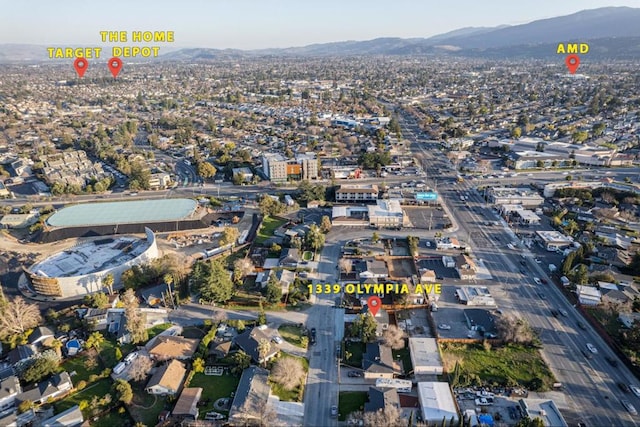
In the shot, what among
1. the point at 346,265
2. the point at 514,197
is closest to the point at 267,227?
the point at 346,265

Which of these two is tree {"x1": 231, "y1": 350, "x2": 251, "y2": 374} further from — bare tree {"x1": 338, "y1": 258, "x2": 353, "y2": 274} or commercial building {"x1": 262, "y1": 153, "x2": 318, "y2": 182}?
commercial building {"x1": 262, "y1": 153, "x2": 318, "y2": 182}

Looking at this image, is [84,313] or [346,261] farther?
[346,261]

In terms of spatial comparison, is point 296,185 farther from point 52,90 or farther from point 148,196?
point 52,90

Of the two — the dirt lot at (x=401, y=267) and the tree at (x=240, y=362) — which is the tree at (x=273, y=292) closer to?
the tree at (x=240, y=362)

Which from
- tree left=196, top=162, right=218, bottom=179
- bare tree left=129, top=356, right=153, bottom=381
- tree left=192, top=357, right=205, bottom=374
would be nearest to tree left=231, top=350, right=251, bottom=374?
tree left=192, top=357, right=205, bottom=374

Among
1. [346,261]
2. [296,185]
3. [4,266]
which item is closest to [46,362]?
[4,266]

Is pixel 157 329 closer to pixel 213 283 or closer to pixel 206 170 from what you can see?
pixel 213 283
